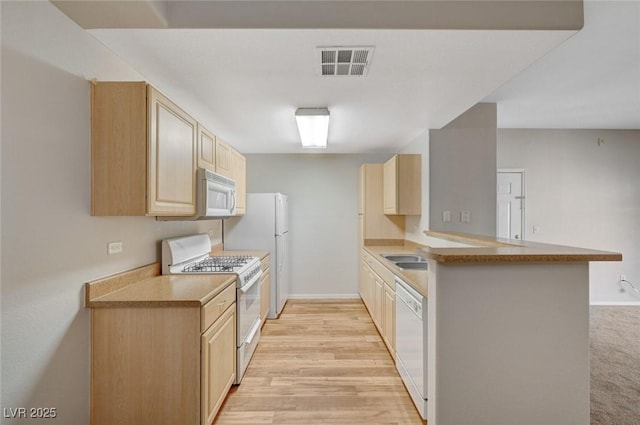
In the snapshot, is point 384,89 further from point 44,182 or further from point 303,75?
point 44,182

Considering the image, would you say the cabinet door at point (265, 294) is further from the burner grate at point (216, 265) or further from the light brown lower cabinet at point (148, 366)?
the light brown lower cabinet at point (148, 366)

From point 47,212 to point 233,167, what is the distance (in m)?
2.33

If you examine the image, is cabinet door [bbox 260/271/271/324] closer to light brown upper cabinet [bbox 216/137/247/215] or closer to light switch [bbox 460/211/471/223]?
light brown upper cabinet [bbox 216/137/247/215]

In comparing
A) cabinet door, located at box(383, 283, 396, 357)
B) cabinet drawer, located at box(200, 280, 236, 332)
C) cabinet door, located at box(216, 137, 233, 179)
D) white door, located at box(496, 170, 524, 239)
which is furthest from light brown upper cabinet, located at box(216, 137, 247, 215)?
white door, located at box(496, 170, 524, 239)

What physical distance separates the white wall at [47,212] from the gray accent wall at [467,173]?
3253 millimetres

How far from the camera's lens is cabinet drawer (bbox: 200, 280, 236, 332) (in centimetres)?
195

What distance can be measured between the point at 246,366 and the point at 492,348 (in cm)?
207

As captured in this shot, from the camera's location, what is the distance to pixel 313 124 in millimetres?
3350

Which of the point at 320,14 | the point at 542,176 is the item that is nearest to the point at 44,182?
the point at 320,14

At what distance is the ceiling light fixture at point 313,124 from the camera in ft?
9.95

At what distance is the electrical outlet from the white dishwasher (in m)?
2.06

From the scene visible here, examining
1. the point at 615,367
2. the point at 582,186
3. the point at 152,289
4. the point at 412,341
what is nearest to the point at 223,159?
the point at 152,289

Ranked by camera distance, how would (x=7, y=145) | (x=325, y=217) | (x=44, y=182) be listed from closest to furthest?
(x=7, y=145) → (x=44, y=182) → (x=325, y=217)

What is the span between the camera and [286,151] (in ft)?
17.3
